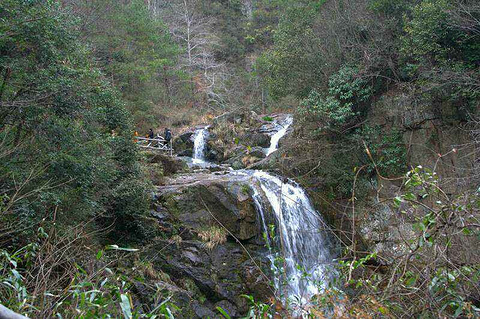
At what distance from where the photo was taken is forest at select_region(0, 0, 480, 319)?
3.41m

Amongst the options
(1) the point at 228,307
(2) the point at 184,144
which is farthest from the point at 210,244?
(2) the point at 184,144

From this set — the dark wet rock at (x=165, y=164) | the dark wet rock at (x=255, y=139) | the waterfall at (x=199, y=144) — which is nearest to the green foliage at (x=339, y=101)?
the dark wet rock at (x=255, y=139)

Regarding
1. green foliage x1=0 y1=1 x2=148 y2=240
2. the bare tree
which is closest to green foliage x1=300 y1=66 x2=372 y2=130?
green foliage x1=0 y1=1 x2=148 y2=240

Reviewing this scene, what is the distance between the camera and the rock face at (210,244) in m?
9.45

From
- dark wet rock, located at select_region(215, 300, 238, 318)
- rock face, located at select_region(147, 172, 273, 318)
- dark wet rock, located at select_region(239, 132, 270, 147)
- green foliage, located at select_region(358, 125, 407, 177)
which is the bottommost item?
dark wet rock, located at select_region(215, 300, 238, 318)

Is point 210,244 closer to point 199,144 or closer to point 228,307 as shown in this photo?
point 228,307

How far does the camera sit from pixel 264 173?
13.6 meters

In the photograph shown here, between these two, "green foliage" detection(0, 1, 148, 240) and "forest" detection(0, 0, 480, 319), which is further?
"green foliage" detection(0, 1, 148, 240)

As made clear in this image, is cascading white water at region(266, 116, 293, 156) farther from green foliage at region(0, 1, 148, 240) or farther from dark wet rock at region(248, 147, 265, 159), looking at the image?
green foliage at region(0, 1, 148, 240)

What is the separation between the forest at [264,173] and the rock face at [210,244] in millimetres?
38

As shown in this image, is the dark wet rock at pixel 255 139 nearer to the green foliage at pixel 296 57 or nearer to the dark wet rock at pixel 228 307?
the green foliage at pixel 296 57

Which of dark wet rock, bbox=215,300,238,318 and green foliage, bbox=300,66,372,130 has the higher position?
green foliage, bbox=300,66,372,130

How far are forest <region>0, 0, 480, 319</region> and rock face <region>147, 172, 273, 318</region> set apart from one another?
38mm

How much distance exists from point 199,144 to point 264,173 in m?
6.58
